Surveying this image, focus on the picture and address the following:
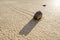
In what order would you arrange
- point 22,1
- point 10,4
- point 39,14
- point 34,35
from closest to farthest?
1. point 34,35
2. point 39,14
3. point 10,4
4. point 22,1

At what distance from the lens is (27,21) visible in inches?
309

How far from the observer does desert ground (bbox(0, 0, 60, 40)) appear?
6.60 meters

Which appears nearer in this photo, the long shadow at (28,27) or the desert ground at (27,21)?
the desert ground at (27,21)

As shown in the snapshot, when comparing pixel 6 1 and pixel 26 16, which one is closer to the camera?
pixel 26 16

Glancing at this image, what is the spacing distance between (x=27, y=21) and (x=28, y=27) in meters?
0.62

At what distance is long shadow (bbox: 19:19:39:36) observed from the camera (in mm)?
6825

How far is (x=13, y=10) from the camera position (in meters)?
9.16

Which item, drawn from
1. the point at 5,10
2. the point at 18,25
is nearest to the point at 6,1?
the point at 5,10

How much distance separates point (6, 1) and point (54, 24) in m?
4.85

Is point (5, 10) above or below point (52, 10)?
above

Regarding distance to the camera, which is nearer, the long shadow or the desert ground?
the desert ground

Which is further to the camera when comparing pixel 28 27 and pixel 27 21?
pixel 27 21

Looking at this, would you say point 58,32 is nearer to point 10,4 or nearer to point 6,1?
point 10,4

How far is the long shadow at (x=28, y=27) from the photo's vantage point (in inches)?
269
